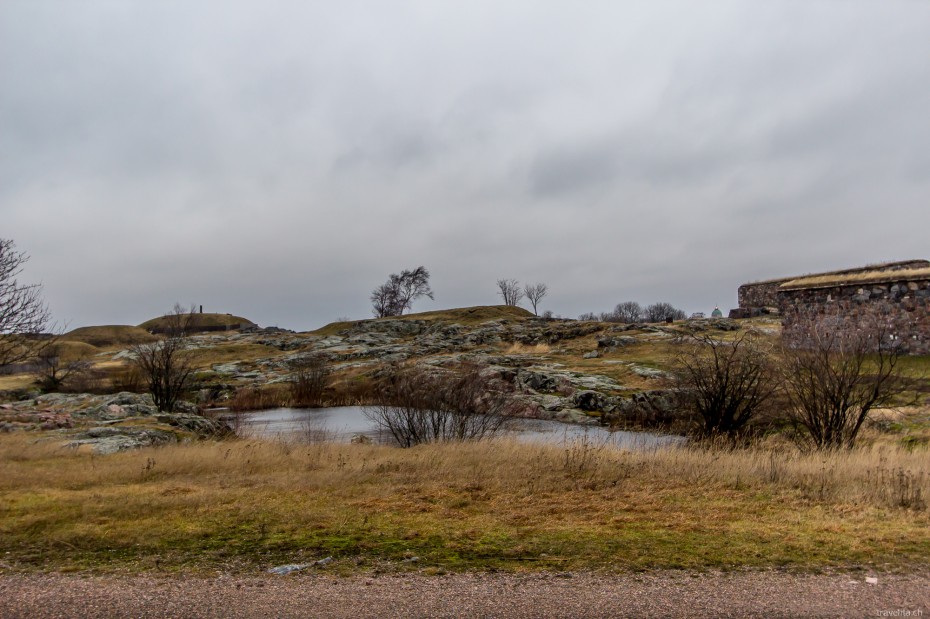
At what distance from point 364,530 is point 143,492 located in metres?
5.21

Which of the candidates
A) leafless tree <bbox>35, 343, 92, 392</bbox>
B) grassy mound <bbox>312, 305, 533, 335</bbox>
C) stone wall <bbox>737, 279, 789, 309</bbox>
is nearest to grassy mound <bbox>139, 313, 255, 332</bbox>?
grassy mound <bbox>312, 305, 533, 335</bbox>

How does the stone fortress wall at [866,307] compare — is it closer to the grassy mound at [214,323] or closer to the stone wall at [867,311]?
the stone wall at [867,311]

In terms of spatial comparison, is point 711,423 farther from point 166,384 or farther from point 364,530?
point 166,384

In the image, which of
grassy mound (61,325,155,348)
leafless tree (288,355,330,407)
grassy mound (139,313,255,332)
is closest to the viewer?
leafless tree (288,355,330,407)

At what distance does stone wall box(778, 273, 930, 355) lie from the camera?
24281 millimetres

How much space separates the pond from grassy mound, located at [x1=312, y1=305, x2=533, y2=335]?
169 ft

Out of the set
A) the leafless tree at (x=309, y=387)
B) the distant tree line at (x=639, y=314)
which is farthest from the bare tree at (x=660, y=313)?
the leafless tree at (x=309, y=387)

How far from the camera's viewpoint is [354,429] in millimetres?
28797

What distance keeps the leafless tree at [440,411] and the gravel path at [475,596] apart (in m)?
11.7

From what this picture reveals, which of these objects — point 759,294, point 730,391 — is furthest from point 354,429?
point 759,294

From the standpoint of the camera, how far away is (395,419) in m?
19.0

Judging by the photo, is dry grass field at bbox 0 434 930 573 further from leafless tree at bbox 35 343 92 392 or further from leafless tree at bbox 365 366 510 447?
leafless tree at bbox 35 343 92 392

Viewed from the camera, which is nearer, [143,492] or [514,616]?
[514,616]

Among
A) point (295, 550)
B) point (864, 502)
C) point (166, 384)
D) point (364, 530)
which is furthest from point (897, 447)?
point (166, 384)
